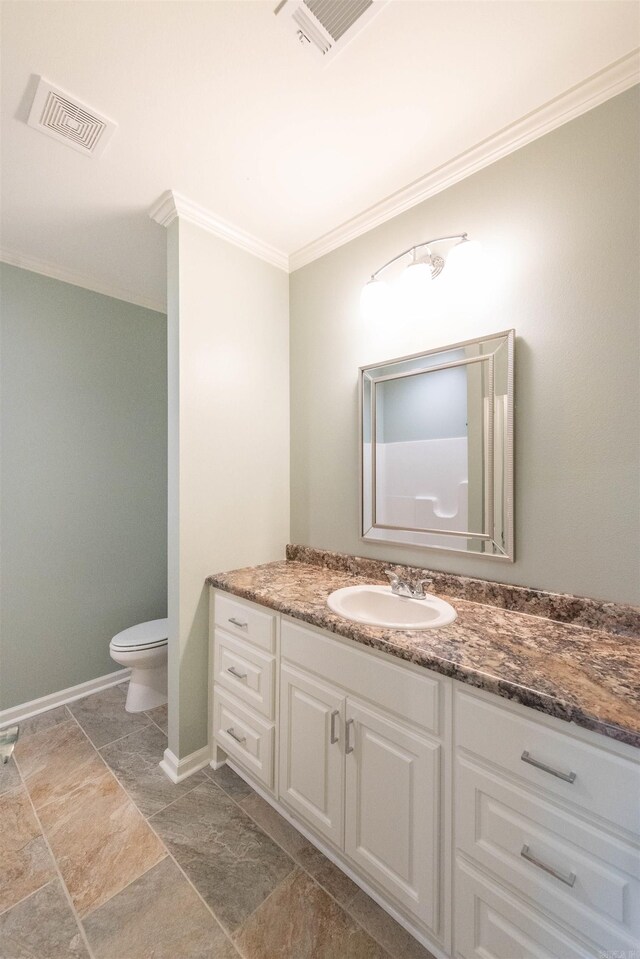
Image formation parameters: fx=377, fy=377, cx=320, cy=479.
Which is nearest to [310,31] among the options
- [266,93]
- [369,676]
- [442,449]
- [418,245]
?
[266,93]

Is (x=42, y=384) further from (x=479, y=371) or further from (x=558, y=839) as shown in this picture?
(x=558, y=839)

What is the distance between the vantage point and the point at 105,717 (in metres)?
2.06

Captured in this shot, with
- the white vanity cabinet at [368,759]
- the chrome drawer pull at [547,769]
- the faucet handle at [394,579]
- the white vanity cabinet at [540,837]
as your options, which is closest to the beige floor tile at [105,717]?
the white vanity cabinet at [368,759]

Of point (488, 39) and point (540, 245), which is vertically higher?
point (488, 39)

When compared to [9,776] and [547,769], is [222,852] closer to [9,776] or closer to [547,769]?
[9,776]

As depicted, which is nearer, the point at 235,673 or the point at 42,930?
the point at 42,930

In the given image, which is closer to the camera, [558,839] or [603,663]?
[558,839]

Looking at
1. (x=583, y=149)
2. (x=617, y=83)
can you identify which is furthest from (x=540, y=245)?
(x=617, y=83)

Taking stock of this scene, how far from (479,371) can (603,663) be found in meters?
0.98

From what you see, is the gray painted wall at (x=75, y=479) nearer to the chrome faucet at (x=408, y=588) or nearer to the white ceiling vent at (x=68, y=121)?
the white ceiling vent at (x=68, y=121)

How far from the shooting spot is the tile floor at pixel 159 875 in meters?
1.06

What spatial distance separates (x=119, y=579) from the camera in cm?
243

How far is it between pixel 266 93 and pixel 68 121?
0.69m

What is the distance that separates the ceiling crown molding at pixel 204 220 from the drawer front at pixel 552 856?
2.23 metres
